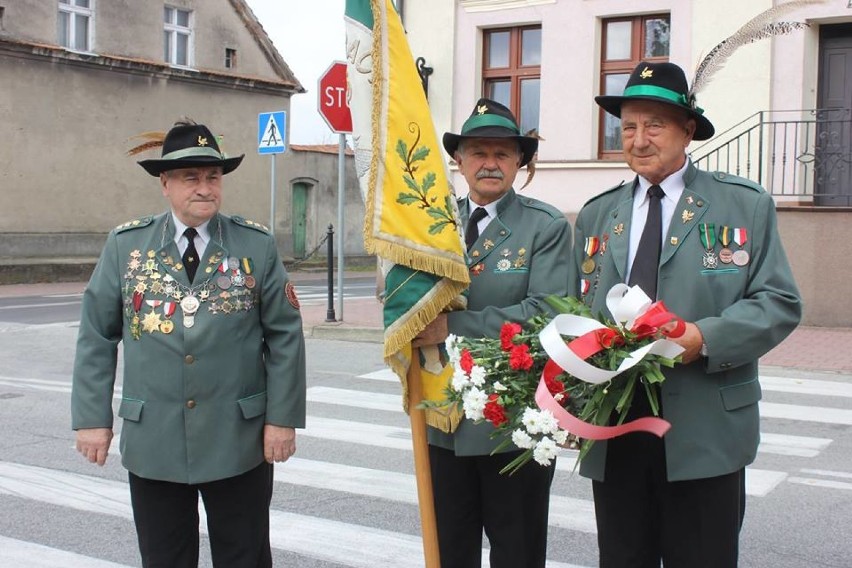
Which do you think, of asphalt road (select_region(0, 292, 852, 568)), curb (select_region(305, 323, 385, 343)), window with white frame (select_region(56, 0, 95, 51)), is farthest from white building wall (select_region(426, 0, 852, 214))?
window with white frame (select_region(56, 0, 95, 51))

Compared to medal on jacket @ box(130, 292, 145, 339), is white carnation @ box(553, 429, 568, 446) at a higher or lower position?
lower

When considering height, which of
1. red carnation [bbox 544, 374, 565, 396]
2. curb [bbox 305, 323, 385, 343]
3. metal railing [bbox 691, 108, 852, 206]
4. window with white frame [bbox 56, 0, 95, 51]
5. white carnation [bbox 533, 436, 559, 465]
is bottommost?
curb [bbox 305, 323, 385, 343]

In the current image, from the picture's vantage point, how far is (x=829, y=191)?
14383 millimetres

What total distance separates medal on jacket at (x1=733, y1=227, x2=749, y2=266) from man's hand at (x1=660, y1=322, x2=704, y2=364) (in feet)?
0.90

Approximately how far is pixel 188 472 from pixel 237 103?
28393 mm

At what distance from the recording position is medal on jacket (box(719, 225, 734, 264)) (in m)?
2.98

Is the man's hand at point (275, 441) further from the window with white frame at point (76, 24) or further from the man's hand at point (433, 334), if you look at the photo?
the window with white frame at point (76, 24)

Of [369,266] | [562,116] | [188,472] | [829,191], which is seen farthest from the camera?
[369,266]

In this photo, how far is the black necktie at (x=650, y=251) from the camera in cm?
307

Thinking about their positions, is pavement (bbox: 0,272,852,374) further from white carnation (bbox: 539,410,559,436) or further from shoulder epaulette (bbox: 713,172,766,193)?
white carnation (bbox: 539,410,559,436)

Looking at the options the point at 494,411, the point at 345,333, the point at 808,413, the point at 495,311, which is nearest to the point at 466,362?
the point at 494,411

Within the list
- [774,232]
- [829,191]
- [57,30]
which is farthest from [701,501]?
[57,30]

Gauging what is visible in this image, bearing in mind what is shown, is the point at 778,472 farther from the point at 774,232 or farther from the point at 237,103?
the point at 237,103

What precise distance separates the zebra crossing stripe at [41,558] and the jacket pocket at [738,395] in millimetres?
3147
